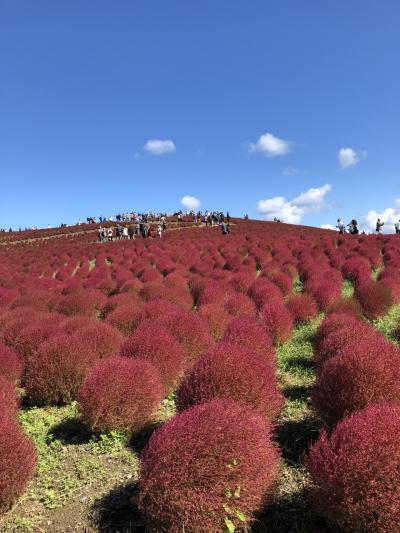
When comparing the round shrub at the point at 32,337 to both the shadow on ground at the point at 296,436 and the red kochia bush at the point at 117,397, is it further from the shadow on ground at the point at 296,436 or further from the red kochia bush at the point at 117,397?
the shadow on ground at the point at 296,436

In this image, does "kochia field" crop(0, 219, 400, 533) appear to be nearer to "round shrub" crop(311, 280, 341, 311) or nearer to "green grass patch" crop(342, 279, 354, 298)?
"round shrub" crop(311, 280, 341, 311)

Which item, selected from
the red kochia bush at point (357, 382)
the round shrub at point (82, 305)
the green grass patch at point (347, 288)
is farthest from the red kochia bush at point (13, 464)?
the green grass patch at point (347, 288)

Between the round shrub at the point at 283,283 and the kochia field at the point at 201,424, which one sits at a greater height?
the round shrub at the point at 283,283

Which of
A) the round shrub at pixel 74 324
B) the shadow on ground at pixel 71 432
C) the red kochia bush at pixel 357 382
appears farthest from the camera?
the round shrub at pixel 74 324

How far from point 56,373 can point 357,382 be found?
159 inches

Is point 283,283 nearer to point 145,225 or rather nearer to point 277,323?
point 277,323

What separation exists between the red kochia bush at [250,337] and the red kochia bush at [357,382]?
163 centimetres

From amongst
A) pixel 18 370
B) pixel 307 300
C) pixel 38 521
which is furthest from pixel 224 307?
pixel 38 521

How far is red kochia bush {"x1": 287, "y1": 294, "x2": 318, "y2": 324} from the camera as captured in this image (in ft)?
31.9

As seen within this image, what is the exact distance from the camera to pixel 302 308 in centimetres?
980

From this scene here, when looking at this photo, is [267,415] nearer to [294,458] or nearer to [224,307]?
[294,458]

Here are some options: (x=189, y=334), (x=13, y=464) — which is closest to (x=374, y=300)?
(x=189, y=334)

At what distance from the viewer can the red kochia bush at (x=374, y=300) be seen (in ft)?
32.1

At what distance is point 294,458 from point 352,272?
1105 cm
